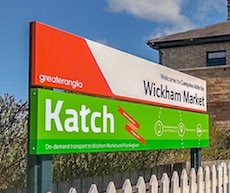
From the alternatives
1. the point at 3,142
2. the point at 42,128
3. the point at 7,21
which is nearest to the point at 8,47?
the point at 7,21

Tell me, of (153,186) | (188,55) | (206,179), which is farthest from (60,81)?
(188,55)

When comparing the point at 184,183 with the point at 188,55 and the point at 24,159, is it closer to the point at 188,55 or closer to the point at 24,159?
the point at 24,159

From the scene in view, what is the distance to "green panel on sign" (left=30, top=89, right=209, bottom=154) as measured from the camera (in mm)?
4359

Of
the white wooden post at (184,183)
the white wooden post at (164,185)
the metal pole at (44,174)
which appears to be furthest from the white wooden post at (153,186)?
the metal pole at (44,174)

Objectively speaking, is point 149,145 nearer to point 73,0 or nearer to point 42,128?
point 42,128

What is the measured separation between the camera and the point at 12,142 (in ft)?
21.3

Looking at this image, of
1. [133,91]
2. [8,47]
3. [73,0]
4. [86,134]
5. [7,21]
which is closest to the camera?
[86,134]

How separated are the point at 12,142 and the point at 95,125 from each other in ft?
5.98

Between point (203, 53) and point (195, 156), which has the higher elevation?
point (203, 53)

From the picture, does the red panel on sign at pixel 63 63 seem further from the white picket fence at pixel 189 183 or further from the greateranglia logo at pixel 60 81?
the white picket fence at pixel 189 183

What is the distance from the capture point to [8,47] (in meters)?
7.29

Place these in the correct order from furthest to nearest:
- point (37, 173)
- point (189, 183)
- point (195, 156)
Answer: point (195, 156), point (189, 183), point (37, 173)

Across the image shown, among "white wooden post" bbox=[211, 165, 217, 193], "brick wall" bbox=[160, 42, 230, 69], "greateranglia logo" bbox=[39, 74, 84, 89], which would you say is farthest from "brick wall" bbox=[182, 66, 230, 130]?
"greateranglia logo" bbox=[39, 74, 84, 89]

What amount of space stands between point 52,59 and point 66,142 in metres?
0.77
